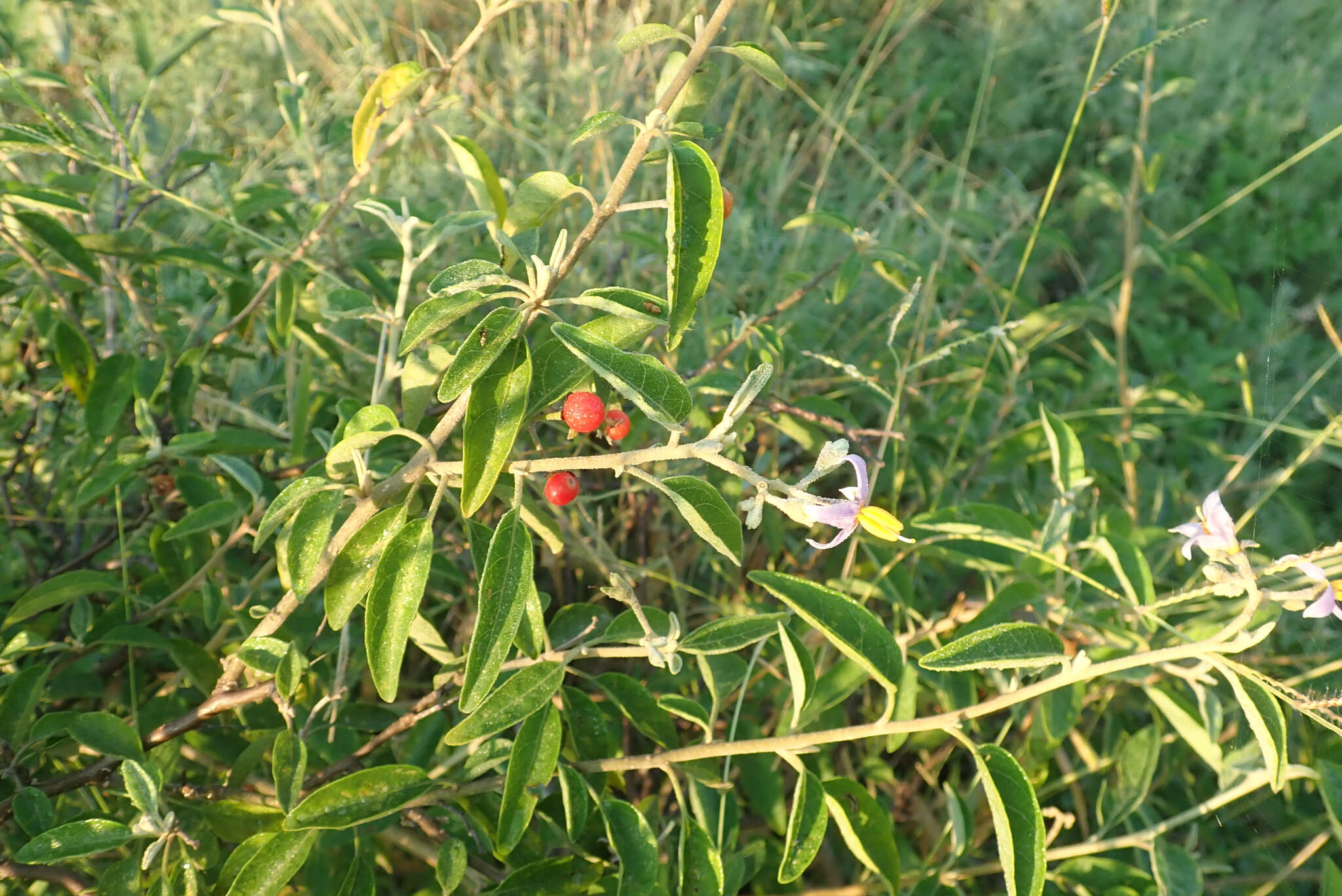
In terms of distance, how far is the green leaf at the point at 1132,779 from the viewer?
44.8 inches

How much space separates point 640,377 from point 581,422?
0.10m

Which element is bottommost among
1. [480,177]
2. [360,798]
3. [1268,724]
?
[360,798]

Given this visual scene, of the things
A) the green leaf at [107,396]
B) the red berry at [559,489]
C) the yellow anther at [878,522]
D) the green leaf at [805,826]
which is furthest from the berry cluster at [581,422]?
the green leaf at [107,396]

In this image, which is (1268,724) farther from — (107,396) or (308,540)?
(107,396)

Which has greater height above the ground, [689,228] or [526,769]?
[689,228]

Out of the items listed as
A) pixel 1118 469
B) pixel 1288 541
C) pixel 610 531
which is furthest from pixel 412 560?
pixel 1288 541

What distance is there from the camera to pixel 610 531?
158 centimetres

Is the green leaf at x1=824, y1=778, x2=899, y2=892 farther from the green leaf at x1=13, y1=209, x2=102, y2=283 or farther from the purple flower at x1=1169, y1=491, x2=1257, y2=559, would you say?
the green leaf at x1=13, y1=209, x2=102, y2=283

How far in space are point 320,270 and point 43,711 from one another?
57cm

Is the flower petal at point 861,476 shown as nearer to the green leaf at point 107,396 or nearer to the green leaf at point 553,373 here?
the green leaf at point 553,373

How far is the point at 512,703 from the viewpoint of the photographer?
81 centimetres

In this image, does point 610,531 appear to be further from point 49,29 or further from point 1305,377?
point 1305,377

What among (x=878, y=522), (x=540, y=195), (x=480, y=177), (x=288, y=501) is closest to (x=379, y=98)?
(x=480, y=177)

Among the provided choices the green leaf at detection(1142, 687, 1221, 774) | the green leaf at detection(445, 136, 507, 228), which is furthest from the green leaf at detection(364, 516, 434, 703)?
the green leaf at detection(1142, 687, 1221, 774)
